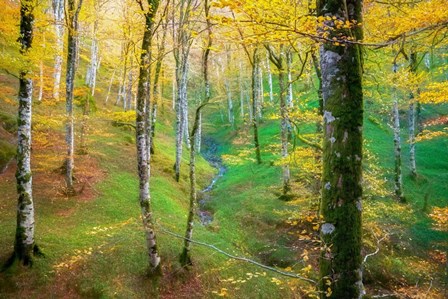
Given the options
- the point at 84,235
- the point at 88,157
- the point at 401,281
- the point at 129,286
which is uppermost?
the point at 88,157

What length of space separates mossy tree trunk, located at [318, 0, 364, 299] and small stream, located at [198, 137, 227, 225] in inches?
606

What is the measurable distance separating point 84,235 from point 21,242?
8.82ft

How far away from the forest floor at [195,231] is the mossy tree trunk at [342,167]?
4.83 ft

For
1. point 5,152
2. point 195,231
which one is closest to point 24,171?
point 195,231

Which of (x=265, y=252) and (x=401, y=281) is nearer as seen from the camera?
(x=401, y=281)

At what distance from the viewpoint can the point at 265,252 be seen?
611 inches

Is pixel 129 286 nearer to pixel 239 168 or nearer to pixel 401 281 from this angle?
pixel 401 281

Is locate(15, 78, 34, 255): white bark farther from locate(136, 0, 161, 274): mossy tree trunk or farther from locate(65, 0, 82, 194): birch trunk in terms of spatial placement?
locate(65, 0, 82, 194): birch trunk

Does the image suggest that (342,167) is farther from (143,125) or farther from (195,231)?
(195,231)

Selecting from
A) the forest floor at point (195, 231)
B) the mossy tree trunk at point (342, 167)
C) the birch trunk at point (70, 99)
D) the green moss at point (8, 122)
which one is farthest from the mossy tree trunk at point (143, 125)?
the green moss at point (8, 122)

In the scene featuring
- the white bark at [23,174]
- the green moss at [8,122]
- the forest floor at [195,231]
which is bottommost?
the forest floor at [195,231]

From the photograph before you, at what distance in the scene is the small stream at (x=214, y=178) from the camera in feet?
66.1

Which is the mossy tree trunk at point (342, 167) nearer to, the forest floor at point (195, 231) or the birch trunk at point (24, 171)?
the forest floor at point (195, 231)

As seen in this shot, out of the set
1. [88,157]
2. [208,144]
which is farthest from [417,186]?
[208,144]
